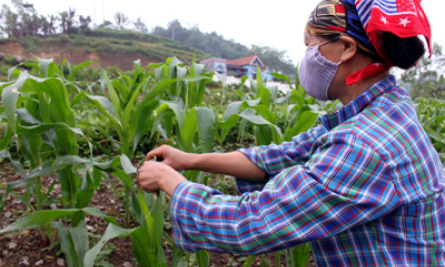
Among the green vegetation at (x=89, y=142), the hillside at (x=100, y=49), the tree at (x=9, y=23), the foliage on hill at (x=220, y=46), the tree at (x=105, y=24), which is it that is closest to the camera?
the green vegetation at (x=89, y=142)

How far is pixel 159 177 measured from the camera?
0.76 m

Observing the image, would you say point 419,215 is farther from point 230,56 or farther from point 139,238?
point 230,56

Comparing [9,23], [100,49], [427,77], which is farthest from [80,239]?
[9,23]

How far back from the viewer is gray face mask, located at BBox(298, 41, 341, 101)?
2.52 ft

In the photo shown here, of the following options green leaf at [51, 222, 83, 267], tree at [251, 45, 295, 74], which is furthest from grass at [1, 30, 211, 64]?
green leaf at [51, 222, 83, 267]

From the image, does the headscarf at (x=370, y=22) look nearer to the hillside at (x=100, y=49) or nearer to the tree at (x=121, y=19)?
the hillside at (x=100, y=49)

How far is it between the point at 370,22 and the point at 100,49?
15772 mm

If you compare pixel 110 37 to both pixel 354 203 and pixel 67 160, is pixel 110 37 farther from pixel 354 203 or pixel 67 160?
pixel 354 203

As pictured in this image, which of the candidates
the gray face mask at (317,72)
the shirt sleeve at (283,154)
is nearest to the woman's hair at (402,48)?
the gray face mask at (317,72)

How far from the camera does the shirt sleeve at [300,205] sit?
56cm

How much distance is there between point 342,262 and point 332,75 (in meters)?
0.49

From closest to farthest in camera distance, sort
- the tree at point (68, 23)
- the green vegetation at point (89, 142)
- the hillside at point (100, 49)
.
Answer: the green vegetation at point (89, 142) < the hillside at point (100, 49) < the tree at point (68, 23)

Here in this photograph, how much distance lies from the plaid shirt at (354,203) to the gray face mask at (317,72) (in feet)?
0.40

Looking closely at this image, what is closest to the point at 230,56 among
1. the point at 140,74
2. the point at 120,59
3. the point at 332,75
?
the point at 120,59
